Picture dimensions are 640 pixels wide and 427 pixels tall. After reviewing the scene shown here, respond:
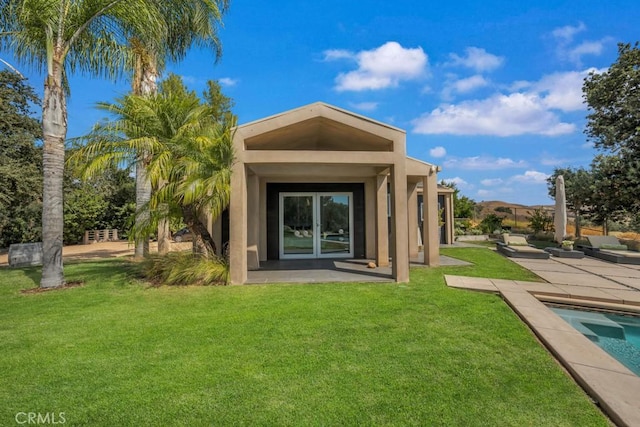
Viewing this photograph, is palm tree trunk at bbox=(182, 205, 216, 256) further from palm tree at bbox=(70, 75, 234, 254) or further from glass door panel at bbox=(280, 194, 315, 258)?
glass door panel at bbox=(280, 194, 315, 258)

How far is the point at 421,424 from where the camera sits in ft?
8.56

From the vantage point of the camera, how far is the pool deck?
3.03 m

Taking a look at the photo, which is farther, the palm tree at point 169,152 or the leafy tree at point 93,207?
the leafy tree at point 93,207

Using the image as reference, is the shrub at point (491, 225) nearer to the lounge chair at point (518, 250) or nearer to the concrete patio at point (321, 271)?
the lounge chair at point (518, 250)

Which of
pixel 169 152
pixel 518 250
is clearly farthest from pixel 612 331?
pixel 169 152

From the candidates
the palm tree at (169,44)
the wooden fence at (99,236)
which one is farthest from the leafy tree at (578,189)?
the wooden fence at (99,236)

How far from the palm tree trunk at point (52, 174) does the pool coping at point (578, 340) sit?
9.89m

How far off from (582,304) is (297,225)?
8.91 m

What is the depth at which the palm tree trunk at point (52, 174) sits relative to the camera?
773 cm

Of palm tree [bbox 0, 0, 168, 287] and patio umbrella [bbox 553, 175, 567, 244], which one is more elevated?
palm tree [bbox 0, 0, 168, 287]

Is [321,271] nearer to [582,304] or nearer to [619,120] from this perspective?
[582,304]

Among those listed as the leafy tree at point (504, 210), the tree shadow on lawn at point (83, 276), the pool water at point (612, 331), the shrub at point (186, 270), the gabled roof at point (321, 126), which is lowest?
the pool water at point (612, 331)

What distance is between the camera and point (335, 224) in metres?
12.7

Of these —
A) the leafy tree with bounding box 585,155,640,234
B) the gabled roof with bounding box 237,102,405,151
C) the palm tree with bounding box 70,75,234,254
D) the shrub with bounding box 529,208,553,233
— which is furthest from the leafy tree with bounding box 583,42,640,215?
the palm tree with bounding box 70,75,234,254
